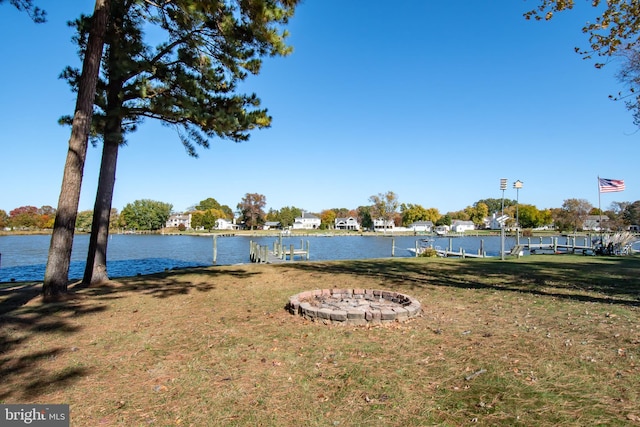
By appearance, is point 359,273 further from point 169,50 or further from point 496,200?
point 496,200

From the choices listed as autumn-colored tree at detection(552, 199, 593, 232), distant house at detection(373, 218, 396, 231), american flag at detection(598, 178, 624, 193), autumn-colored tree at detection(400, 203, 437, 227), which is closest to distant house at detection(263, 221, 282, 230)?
distant house at detection(373, 218, 396, 231)

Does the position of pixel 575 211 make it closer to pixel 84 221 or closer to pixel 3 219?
pixel 84 221

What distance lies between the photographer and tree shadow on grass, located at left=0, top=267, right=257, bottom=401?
3.49 metres

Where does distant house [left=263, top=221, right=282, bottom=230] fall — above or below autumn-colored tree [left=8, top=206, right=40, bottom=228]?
above

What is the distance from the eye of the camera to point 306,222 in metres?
124

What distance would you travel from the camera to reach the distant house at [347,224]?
11990 cm

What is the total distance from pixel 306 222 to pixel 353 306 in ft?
386

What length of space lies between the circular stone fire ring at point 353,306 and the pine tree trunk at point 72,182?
197 inches

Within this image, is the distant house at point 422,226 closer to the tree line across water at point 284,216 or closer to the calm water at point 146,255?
the tree line across water at point 284,216

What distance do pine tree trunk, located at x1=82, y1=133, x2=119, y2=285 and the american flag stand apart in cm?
2736

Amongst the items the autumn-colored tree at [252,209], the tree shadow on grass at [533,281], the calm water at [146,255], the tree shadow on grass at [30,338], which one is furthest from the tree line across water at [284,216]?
the tree shadow on grass at [30,338]

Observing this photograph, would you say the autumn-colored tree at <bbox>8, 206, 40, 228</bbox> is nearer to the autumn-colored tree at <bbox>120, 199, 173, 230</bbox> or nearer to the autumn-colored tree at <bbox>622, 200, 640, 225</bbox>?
the autumn-colored tree at <bbox>120, 199, 173, 230</bbox>

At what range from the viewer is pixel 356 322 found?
17.8ft

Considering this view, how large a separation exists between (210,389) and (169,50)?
9645mm
